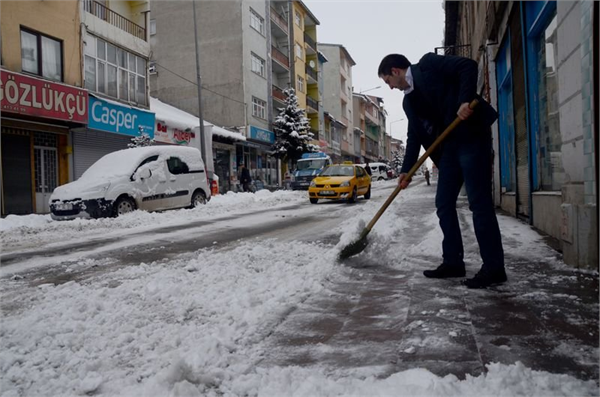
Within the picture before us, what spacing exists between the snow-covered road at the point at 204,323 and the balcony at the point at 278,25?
35350 mm

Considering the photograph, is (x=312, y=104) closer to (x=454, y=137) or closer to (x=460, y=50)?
(x=460, y=50)

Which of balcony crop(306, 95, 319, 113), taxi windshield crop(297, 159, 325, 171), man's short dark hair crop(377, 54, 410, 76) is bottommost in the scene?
man's short dark hair crop(377, 54, 410, 76)

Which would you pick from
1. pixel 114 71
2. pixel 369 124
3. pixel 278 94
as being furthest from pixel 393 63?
pixel 369 124

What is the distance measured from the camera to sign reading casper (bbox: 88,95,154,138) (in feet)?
57.7

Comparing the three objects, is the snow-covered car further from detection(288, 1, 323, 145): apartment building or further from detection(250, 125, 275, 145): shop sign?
detection(288, 1, 323, 145): apartment building

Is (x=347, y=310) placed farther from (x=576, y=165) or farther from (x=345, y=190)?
(x=345, y=190)

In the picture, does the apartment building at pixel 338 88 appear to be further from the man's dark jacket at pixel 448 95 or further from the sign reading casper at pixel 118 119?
the man's dark jacket at pixel 448 95

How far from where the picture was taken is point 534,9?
6.54 metres

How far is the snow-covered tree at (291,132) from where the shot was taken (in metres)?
33.4

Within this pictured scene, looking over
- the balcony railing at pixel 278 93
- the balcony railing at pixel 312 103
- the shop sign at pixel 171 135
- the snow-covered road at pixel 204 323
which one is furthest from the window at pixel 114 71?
the balcony railing at pixel 312 103

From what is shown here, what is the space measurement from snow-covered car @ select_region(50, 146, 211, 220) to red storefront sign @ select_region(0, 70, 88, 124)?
12.5 feet

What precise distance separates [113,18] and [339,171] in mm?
12328

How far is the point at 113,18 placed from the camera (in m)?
20.1

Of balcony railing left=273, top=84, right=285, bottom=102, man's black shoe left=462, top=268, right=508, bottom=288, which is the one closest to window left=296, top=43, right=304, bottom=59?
balcony railing left=273, top=84, right=285, bottom=102
